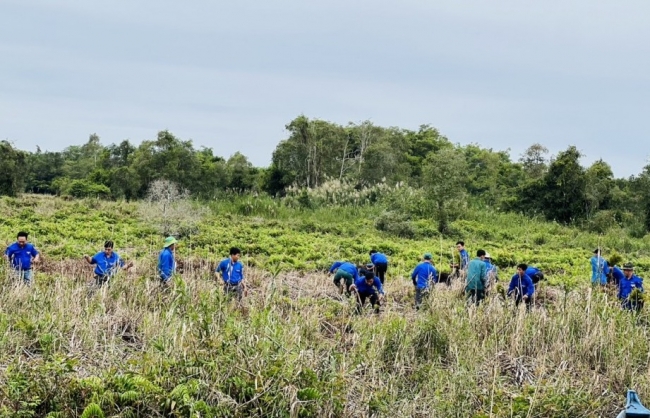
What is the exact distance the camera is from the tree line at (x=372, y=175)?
1041 inches

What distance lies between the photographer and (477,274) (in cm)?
846

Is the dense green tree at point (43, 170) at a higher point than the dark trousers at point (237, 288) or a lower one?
higher

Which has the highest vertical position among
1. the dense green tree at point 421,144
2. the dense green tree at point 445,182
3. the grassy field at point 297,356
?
the dense green tree at point 421,144

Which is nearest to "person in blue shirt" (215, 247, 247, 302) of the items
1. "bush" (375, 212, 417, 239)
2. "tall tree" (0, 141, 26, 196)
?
"bush" (375, 212, 417, 239)

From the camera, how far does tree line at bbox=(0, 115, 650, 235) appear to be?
26.4 meters

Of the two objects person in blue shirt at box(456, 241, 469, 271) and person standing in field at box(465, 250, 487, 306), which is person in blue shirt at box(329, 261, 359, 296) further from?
person in blue shirt at box(456, 241, 469, 271)

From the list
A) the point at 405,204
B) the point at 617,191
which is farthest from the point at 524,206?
the point at 405,204

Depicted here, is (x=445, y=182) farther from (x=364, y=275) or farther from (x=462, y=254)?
(x=364, y=275)

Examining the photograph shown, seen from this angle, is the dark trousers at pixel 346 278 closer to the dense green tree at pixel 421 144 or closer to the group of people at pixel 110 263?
the group of people at pixel 110 263

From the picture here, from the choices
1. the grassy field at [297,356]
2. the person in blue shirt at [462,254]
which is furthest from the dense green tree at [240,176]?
the grassy field at [297,356]

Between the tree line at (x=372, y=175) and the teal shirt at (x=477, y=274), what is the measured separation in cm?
1445

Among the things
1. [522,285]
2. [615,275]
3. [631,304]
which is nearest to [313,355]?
[631,304]

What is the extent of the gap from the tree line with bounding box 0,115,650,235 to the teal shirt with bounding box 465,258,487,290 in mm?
14451

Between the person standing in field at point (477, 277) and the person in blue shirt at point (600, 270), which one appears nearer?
the person in blue shirt at point (600, 270)
